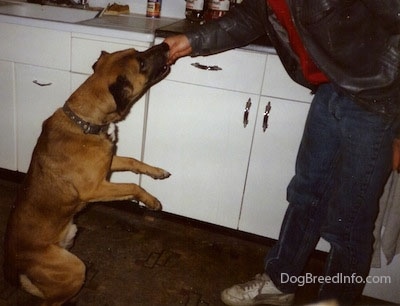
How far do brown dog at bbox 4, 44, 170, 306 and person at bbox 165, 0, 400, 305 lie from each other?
13.6 inches

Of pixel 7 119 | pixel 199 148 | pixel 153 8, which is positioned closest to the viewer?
pixel 199 148

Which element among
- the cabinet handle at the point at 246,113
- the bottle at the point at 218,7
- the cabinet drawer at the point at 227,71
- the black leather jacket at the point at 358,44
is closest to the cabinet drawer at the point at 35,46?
the cabinet drawer at the point at 227,71

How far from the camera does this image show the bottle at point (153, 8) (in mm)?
3182

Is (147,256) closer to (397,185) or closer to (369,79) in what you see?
(397,185)

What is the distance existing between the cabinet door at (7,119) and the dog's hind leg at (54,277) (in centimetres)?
137

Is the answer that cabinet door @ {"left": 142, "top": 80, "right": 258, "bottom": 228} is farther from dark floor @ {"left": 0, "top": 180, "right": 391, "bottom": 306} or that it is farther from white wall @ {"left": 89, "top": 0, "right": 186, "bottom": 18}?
white wall @ {"left": 89, "top": 0, "right": 186, "bottom": 18}

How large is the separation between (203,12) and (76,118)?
1.51 meters

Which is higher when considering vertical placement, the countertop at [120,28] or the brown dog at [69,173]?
the countertop at [120,28]

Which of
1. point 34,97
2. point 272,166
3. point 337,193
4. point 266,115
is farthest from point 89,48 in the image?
point 337,193

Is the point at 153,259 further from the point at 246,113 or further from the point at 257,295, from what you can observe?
the point at 246,113

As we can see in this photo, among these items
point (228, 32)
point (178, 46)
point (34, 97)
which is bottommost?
point (34, 97)

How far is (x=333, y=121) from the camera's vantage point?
1.82 m

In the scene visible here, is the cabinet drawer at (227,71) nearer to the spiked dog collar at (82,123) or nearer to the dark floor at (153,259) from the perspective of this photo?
the spiked dog collar at (82,123)

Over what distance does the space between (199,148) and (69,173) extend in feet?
3.02
